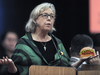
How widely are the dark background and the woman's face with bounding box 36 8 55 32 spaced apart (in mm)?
3036

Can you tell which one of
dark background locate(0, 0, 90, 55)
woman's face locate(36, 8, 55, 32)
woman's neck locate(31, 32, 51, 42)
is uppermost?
woman's face locate(36, 8, 55, 32)

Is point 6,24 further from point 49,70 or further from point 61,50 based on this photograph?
point 49,70

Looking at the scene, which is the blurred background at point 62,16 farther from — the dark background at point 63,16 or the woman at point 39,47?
the woman at point 39,47

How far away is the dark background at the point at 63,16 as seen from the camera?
5547mm

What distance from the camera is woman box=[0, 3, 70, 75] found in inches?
89.1

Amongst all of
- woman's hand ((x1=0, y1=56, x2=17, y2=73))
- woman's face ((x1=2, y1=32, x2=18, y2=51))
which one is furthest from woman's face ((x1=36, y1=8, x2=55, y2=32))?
woman's face ((x1=2, y1=32, x2=18, y2=51))

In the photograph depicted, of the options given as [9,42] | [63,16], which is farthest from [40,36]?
[63,16]

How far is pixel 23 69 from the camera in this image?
2.27 meters

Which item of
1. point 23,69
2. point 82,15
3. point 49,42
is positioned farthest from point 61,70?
point 82,15

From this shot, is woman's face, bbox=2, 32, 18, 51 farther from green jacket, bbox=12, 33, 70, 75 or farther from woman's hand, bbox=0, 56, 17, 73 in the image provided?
woman's hand, bbox=0, 56, 17, 73

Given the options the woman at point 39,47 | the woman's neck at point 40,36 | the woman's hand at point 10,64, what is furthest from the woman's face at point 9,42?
the woman's hand at point 10,64

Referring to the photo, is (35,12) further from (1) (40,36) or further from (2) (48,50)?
(2) (48,50)

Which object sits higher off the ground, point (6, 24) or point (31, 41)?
point (31, 41)

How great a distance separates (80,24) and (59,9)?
0.86 m
